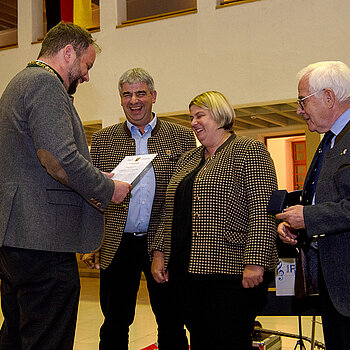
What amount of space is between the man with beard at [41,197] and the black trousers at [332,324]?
1011 mm

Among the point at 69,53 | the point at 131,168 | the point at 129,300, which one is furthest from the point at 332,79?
the point at 129,300

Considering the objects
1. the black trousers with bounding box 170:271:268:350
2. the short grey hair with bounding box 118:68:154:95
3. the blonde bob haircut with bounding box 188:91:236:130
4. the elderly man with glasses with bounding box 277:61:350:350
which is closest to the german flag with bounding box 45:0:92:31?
the short grey hair with bounding box 118:68:154:95

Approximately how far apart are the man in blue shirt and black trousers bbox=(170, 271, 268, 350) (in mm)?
441

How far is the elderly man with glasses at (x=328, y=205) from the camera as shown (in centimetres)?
196

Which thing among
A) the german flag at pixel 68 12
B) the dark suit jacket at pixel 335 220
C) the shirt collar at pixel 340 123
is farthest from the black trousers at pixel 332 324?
the german flag at pixel 68 12

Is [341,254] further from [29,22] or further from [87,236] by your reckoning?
[29,22]

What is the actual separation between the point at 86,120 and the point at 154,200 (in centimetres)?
602

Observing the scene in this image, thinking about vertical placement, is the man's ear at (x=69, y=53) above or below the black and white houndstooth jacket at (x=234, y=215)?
above

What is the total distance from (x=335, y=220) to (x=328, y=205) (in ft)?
0.21

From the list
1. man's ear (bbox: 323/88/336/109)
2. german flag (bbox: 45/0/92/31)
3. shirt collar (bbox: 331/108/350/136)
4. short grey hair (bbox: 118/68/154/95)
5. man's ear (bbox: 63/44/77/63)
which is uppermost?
german flag (bbox: 45/0/92/31)

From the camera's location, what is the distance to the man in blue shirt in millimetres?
3035

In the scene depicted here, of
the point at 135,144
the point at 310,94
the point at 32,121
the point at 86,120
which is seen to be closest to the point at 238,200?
the point at 310,94

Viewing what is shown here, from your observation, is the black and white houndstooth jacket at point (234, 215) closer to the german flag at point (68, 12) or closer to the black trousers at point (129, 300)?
A: the black trousers at point (129, 300)

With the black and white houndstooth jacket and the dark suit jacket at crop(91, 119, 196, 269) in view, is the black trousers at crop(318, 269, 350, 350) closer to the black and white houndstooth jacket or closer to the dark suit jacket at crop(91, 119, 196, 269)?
the black and white houndstooth jacket
